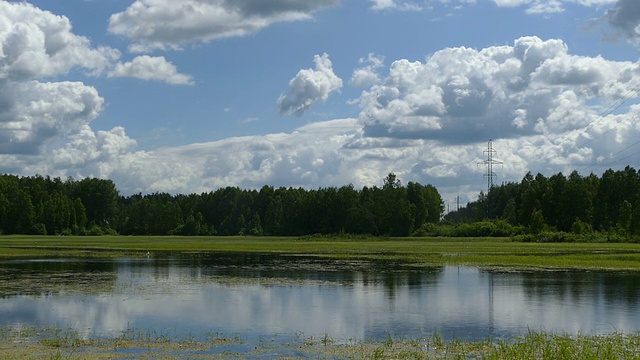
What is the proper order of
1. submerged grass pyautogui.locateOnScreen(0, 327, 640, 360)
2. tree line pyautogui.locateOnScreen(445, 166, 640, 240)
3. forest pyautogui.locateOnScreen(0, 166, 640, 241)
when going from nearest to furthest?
submerged grass pyautogui.locateOnScreen(0, 327, 640, 360), forest pyautogui.locateOnScreen(0, 166, 640, 241), tree line pyautogui.locateOnScreen(445, 166, 640, 240)

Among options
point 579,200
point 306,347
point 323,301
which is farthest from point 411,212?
point 306,347

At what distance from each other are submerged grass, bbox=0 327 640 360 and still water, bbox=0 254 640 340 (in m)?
1.32

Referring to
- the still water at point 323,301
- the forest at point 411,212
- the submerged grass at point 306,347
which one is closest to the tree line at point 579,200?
the forest at point 411,212

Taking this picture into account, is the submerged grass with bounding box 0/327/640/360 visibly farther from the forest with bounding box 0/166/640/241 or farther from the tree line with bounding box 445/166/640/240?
the tree line with bounding box 445/166/640/240

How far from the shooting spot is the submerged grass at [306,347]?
19469 mm

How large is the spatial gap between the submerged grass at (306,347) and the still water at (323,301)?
4.33 ft

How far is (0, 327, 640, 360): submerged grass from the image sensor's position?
766 inches

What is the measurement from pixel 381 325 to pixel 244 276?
71.6ft

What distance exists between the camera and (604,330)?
2447 centimetres

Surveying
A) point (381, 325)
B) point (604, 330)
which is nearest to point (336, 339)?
point (381, 325)

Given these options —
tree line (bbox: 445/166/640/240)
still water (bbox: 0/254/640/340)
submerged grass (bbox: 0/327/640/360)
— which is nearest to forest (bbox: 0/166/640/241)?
tree line (bbox: 445/166/640/240)

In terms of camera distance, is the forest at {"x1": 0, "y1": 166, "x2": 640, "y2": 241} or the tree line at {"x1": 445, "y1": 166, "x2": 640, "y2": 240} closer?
the forest at {"x1": 0, "y1": 166, "x2": 640, "y2": 241}

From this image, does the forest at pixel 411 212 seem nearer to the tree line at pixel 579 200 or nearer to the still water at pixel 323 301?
the tree line at pixel 579 200

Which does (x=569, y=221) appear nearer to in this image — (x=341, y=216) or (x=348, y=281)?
(x=341, y=216)
